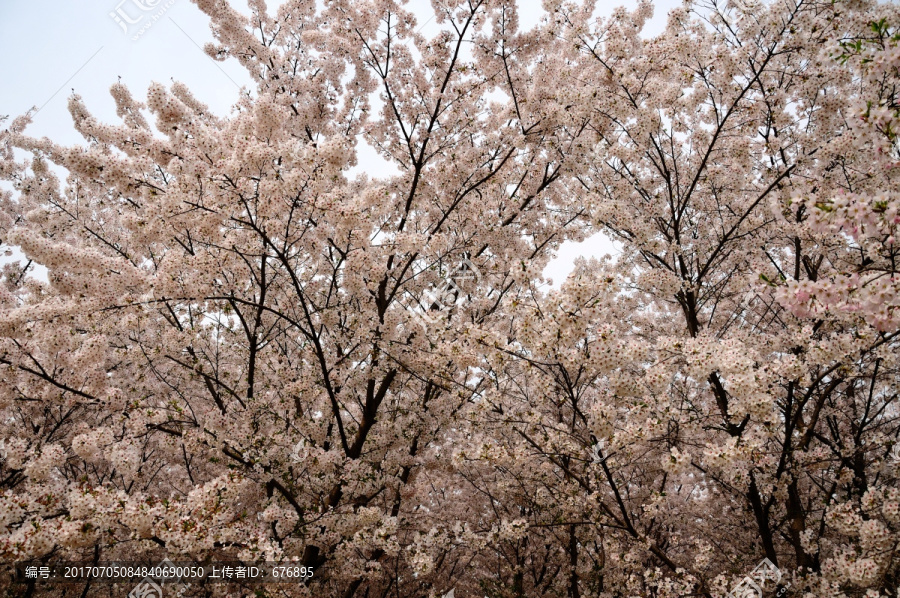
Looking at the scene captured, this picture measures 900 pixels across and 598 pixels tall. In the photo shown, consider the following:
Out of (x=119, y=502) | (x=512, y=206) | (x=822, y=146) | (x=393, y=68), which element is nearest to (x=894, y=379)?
(x=822, y=146)

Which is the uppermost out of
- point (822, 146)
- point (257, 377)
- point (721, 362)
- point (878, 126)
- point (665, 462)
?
point (822, 146)

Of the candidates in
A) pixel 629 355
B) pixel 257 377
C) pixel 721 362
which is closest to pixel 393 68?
pixel 257 377

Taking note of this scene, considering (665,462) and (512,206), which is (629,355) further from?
(512,206)

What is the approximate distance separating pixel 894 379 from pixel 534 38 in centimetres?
803

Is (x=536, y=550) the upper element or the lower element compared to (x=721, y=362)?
lower

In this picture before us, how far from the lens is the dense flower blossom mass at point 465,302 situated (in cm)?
468

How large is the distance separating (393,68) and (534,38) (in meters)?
2.34

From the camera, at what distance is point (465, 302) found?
8.31 m

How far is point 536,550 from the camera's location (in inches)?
380

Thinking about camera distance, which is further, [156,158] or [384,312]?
[384,312]

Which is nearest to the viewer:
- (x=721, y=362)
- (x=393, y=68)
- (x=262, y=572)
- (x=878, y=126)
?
(x=878, y=126)

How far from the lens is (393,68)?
7.72m

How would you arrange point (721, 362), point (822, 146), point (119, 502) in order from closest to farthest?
1. point (119, 502)
2. point (721, 362)
3. point (822, 146)

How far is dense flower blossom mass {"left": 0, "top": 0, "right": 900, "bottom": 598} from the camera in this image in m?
4.68
